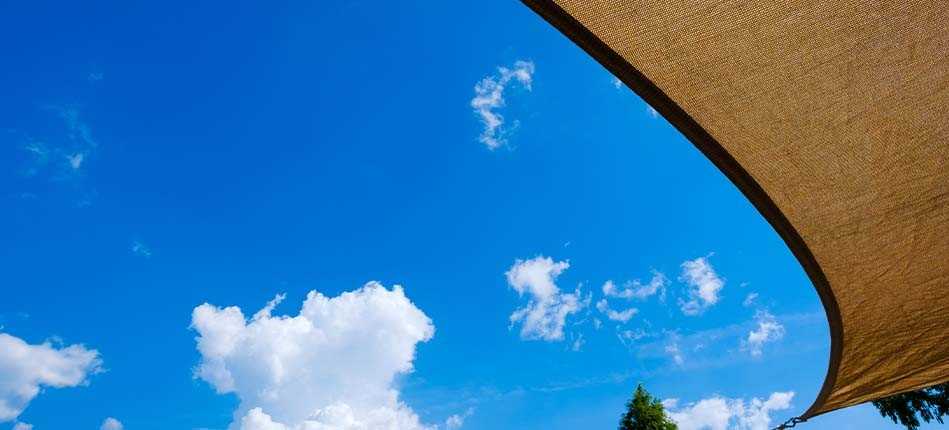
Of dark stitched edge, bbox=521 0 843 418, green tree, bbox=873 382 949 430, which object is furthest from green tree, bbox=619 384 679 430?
dark stitched edge, bbox=521 0 843 418

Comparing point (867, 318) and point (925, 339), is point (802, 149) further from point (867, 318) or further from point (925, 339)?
point (925, 339)

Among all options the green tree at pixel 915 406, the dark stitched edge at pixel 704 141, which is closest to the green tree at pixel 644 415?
the green tree at pixel 915 406

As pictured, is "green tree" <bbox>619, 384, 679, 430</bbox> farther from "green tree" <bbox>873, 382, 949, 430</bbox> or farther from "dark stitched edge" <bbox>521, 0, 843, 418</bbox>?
"dark stitched edge" <bbox>521, 0, 843, 418</bbox>

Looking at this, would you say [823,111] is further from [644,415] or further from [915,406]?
[644,415]

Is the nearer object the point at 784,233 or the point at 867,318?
the point at 784,233

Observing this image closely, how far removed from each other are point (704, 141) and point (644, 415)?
2402cm

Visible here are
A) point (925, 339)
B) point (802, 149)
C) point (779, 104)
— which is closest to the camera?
point (779, 104)

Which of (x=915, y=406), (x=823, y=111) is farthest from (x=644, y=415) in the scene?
(x=823, y=111)

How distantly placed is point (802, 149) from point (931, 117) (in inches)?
22.4

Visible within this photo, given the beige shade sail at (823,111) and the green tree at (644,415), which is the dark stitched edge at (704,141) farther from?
the green tree at (644,415)

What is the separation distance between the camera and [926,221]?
299 cm

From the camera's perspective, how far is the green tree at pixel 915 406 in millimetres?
13928

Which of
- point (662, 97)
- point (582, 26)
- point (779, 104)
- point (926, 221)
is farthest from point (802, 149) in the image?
point (582, 26)

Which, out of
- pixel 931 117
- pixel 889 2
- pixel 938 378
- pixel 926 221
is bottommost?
pixel 938 378
